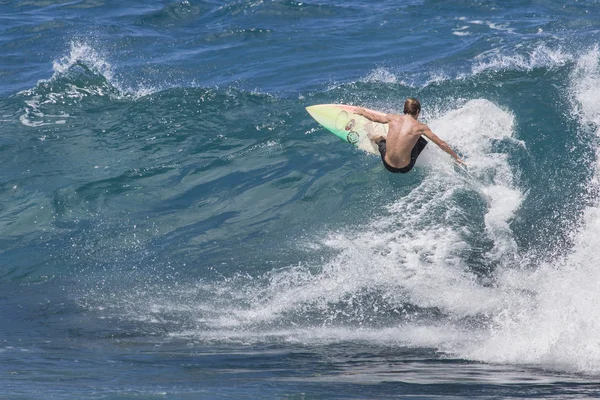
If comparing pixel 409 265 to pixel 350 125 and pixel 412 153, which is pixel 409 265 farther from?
pixel 350 125

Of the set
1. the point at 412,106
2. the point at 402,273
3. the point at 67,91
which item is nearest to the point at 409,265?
the point at 402,273

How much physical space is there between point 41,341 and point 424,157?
6175 millimetres

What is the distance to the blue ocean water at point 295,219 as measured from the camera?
721 cm

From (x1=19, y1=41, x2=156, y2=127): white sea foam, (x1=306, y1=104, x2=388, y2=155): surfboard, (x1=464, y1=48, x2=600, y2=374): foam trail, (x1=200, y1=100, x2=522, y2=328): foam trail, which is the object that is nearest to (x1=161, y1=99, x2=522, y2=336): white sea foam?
(x1=200, y1=100, x2=522, y2=328): foam trail

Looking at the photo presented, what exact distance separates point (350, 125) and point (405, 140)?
6.07ft

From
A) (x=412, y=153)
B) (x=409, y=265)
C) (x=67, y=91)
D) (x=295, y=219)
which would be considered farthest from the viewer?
(x=67, y=91)

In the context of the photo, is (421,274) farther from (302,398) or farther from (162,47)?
(162,47)

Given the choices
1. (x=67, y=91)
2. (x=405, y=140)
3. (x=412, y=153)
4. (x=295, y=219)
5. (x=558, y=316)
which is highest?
(x=67, y=91)

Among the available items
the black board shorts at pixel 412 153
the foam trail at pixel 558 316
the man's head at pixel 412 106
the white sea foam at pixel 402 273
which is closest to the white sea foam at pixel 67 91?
the black board shorts at pixel 412 153

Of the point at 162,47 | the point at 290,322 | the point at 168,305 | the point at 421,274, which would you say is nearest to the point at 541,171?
the point at 421,274

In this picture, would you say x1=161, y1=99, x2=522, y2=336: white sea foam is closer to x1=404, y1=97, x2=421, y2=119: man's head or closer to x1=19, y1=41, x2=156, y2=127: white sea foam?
x1=404, y1=97, x2=421, y2=119: man's head

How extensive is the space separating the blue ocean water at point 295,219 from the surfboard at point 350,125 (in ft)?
1.63

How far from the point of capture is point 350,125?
40.2 feet

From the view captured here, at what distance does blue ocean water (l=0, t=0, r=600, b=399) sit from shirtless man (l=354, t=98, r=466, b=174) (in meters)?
0.67
